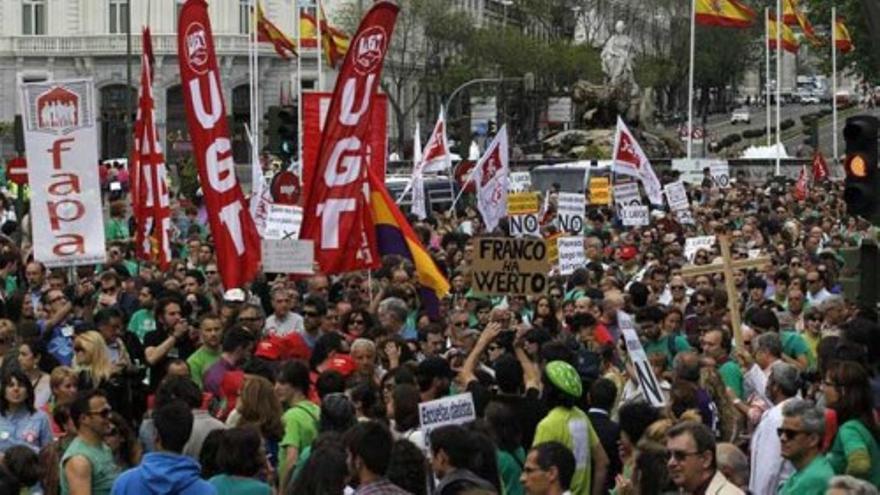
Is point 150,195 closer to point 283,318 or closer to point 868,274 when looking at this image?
point 283,318

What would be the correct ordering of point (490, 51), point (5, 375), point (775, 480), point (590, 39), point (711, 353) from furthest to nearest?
point (590, 39) < point (490, 51) < point (711, 353) < point (5, 375) < point (775, 480)

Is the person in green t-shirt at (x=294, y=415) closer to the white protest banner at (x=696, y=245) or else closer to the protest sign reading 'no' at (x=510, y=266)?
the protest sign reading 'no' at (x=510, y=266)

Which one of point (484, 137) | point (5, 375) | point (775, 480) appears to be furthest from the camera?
point (484, 137)

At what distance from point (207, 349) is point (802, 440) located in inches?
202

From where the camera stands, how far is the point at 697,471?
9.37 m

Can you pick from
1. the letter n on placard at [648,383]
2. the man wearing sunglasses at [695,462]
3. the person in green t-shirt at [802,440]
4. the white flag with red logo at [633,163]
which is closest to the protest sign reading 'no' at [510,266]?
the letter n on placard at [648,383]

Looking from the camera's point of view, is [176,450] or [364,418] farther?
[364,418]

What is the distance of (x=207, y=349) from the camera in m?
14.2

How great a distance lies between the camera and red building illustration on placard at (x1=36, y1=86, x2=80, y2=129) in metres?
18.3

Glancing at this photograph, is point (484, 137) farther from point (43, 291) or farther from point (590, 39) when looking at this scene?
point (43, 291)

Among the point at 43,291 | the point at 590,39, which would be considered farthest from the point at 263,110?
the point at 43,291

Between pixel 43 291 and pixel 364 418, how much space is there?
7.17m

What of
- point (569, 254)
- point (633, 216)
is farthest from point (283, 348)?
point (633, 216)

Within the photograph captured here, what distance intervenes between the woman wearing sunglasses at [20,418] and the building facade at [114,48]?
70863mm
